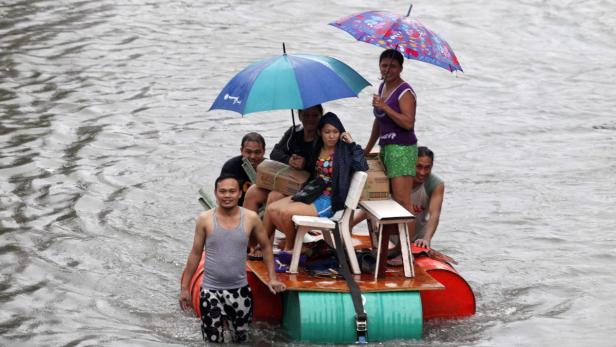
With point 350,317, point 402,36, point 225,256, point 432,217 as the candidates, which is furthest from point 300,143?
point 350,317

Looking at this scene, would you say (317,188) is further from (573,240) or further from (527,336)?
(573,240)

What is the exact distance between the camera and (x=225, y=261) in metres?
9.50

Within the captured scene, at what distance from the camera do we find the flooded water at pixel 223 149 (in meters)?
11.7

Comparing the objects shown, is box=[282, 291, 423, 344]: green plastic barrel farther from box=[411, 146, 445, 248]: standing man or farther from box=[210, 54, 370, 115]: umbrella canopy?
box=[210, 54, 370, 115]: umbrella canopy

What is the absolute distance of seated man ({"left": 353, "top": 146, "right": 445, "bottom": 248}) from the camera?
11.1m

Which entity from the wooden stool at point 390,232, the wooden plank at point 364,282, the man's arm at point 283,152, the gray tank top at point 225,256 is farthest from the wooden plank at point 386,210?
the gray tank top at point 225,256

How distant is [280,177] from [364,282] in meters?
1.34

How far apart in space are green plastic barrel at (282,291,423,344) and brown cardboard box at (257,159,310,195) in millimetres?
1231

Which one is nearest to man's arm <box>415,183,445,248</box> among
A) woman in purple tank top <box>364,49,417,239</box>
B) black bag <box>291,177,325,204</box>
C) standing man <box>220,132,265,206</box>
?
woman in purple tank top <box>364,49,417,239</box>

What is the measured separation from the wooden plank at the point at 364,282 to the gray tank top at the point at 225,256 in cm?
49

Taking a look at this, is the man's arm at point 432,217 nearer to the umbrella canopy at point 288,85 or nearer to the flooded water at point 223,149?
the flooded water at point 223,149

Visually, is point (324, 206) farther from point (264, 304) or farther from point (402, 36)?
point (402, 36)

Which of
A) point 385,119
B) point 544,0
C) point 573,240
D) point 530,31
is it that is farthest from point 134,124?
point 544,0

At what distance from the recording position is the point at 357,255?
10.8 metres
